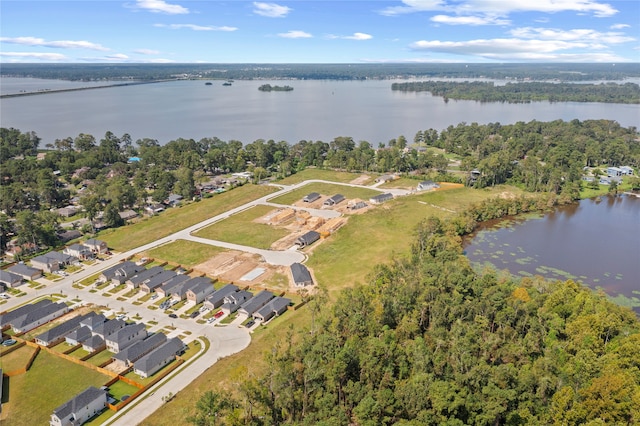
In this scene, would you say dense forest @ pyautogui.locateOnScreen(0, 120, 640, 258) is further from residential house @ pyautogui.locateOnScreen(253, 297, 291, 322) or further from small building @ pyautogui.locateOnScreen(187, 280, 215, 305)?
residential house @ pyautogui.locateOnScreen(253, 297, 291, 322)

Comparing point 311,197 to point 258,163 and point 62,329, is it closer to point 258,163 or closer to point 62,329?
point 258,163

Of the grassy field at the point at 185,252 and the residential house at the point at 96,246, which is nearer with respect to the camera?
the grassy field at the point at 185,252

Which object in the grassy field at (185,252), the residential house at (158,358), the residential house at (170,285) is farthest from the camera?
the grassy field at (185,252)

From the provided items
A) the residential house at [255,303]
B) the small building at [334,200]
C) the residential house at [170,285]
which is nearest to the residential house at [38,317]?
the residential house at [170,285]

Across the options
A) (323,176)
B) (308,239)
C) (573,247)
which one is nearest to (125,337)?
(308,239)

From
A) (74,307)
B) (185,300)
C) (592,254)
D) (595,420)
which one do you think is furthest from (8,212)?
(592,254)

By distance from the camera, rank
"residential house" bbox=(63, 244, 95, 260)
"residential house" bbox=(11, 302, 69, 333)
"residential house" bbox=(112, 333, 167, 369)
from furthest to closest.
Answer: "residential house" bbox=(63, 244, 95, 260) → "residential house" bbox=(11, 302, 69, 333) → "residential house" bbox=(112, 333, 167, 369)

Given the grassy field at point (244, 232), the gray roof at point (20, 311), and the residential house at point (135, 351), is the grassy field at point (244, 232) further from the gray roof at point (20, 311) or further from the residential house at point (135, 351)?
the residential house at point (135, 351)

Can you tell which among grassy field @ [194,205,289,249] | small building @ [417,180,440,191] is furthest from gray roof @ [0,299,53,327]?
small building @ [417,180,440,191]
